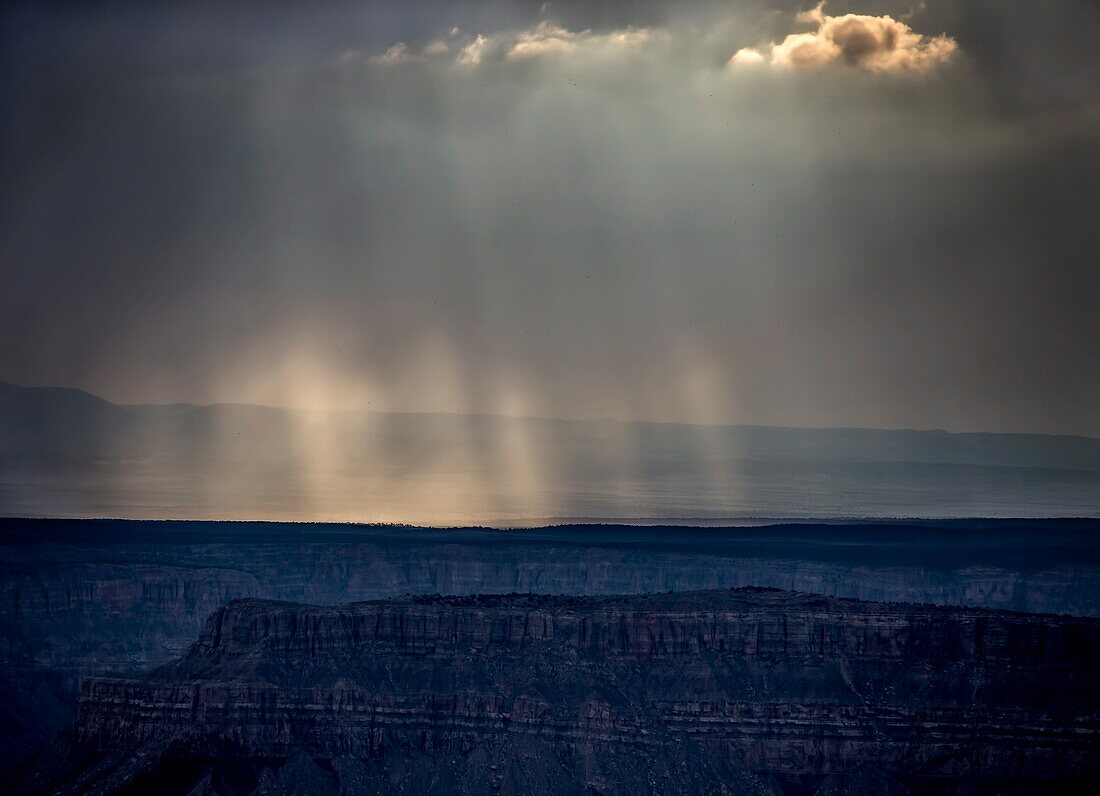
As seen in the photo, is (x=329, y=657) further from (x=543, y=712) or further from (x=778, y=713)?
(x=778, y=713)

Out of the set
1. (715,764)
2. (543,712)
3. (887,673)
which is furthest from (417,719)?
(887,673)

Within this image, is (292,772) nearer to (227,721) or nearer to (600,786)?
(227,721)

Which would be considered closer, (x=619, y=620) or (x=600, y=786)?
(x=600, y=786)

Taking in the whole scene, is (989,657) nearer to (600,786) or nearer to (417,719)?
(600,786)

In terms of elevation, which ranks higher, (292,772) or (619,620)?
(619,620)

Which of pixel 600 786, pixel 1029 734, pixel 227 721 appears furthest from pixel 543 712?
pixel 1029 734
